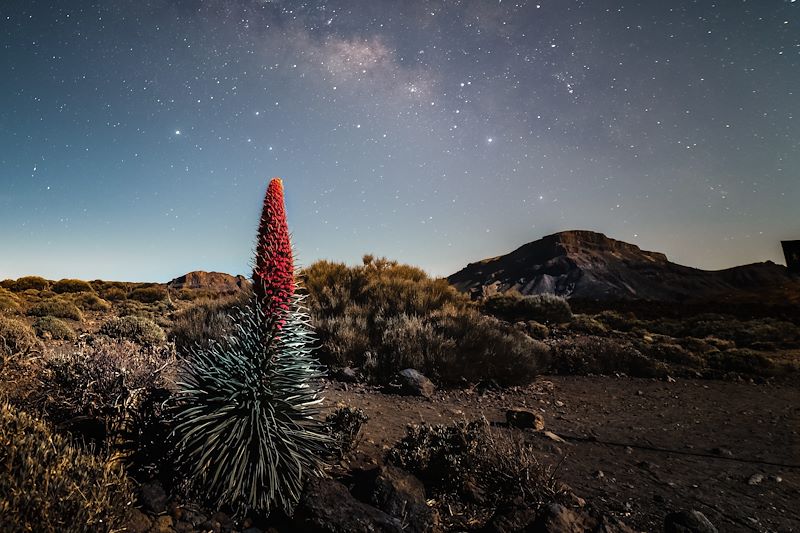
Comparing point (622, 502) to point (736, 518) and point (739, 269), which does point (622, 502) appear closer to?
point (736, 518)

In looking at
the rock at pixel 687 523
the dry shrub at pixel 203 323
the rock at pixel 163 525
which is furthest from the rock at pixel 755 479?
the dry shrub at pixel 203 323

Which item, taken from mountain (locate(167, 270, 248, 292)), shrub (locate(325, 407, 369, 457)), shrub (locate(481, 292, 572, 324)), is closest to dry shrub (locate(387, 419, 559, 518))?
shrub (locate(325, 407, 369, 457))

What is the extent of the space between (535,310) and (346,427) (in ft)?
50.2

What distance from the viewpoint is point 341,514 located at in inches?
98.7

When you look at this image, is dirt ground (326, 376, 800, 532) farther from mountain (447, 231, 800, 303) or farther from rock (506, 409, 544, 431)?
mountain (447, 231, 800, 303)

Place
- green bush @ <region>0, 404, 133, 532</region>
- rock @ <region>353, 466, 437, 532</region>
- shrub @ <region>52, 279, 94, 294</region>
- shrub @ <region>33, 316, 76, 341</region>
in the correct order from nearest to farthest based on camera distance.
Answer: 1. green bush @ <region>0, 404, 133, 532</region>
2. rock @ <region>353, 466, 437, 532</region>
3. shrub @ <region>33, 316, 76, 341</region>
4. shrub @ <region>52, 279, 94, 294</region>

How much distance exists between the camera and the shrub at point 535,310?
1717 cm

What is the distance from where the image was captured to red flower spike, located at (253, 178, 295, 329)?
2.30 meters

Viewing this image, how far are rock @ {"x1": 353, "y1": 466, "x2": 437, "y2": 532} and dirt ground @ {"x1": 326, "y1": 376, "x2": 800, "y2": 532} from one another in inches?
25.8

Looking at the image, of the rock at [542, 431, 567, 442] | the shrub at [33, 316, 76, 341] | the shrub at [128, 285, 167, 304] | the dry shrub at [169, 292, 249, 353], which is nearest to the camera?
the rock at [542, 431, 567, 442]

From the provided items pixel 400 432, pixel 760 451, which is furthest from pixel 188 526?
pixel 760 451

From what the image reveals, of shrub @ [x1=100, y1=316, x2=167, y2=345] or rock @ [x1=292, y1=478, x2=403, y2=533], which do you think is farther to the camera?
shrub @ [x1=100, y1=316, x2=167, y2=345]

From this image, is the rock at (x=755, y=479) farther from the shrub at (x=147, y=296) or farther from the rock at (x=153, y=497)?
the shrub at (x=147, y=296)

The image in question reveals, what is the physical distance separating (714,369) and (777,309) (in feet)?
66.9
